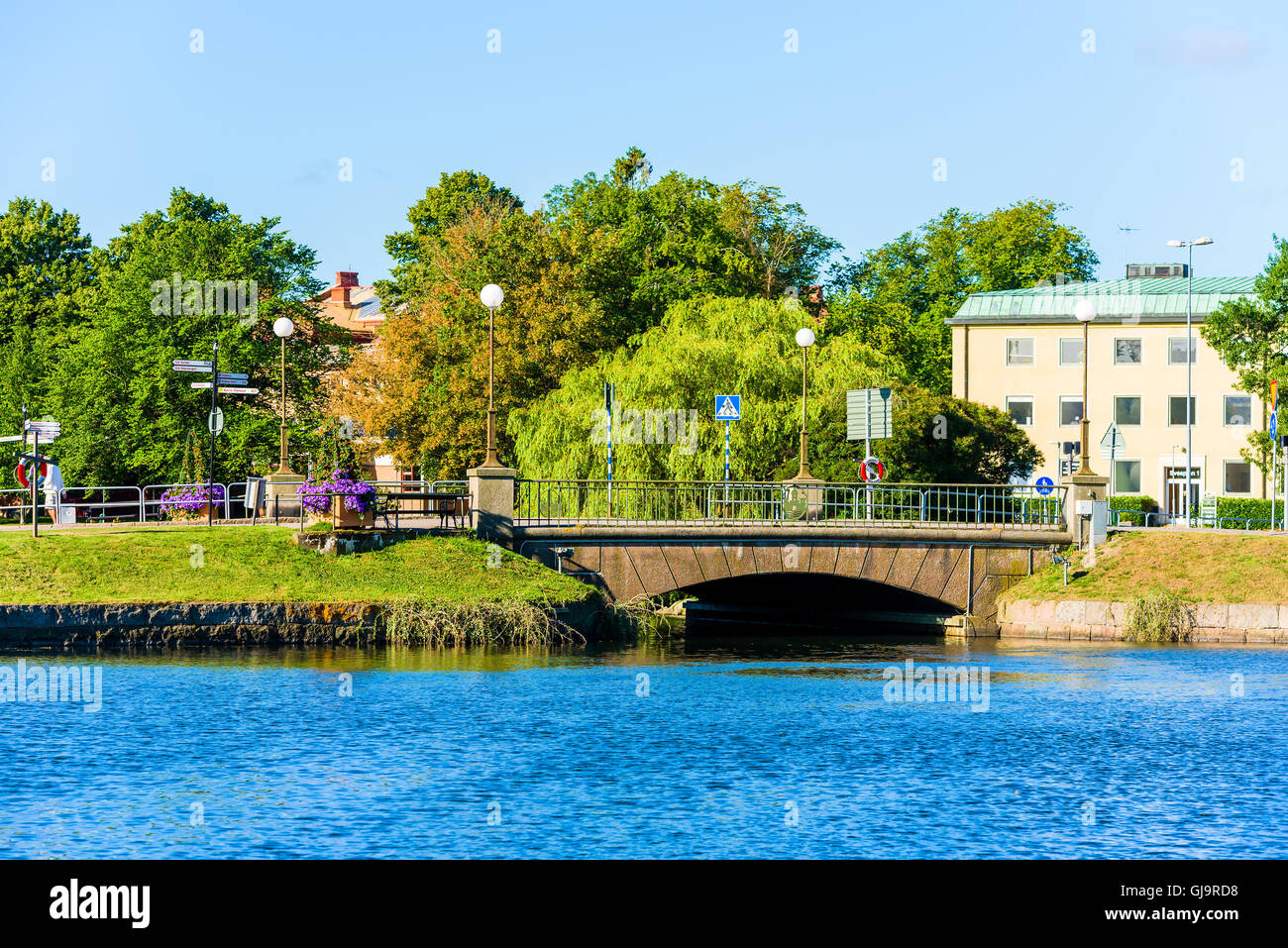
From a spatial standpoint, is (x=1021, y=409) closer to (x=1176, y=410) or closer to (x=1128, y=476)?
(x=1128, y=476)

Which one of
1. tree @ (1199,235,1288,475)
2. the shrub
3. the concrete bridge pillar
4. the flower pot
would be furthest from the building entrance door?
the flower pot

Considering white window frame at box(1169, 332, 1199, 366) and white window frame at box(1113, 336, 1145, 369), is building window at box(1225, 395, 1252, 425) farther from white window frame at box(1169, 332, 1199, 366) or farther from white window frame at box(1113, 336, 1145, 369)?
white window frame at box(1113, 336, 1145, 369)

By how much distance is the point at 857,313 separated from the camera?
63438mm

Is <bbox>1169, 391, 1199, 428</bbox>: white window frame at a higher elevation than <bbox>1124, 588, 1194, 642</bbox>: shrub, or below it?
higher

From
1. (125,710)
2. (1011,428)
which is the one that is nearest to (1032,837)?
(125,710)

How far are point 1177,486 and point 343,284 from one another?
6441 centimetres

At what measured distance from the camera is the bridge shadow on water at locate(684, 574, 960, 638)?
3834 cm

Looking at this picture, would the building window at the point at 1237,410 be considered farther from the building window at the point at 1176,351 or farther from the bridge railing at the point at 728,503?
the bridge railing at the point at 728,503

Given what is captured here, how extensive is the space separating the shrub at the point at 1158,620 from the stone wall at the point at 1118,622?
157 millimetres

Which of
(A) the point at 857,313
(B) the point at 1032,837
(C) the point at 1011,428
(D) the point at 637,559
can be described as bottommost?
(B) the point at 1032,837

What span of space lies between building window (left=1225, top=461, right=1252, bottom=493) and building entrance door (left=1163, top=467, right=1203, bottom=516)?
1.08m

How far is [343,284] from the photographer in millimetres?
111062

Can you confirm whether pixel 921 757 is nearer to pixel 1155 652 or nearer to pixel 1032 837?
pixel 1032 837

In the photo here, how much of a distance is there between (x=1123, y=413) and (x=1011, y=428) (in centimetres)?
1205
